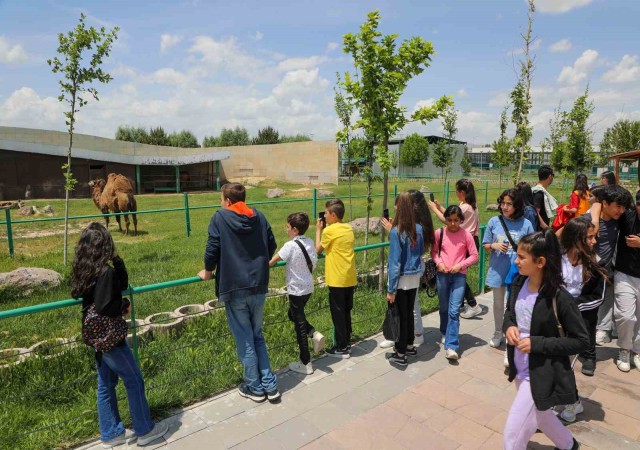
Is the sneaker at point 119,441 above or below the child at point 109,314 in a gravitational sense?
below

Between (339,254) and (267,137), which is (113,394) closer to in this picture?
(339,254)

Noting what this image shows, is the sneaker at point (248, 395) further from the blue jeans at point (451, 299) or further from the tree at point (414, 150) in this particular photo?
the tree at point (414, 150)

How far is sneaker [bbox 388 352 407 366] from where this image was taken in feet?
14.1

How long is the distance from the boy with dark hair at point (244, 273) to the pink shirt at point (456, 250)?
1.84 meters

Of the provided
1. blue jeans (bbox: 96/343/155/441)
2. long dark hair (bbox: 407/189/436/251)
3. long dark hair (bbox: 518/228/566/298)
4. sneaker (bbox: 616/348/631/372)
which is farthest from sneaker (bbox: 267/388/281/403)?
sneaker (bbox: 616/348/631/372)

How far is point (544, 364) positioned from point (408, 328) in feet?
6.36

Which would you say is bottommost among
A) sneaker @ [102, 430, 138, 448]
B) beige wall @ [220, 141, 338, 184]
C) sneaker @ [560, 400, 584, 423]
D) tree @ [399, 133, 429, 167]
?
sneaker @ [102, 430, 138, 448]

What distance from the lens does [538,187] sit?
563cm

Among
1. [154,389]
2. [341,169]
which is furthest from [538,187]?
[341,169]

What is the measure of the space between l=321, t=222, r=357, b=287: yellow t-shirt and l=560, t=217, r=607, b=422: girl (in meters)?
1.85

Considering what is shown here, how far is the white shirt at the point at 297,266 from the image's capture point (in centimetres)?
401

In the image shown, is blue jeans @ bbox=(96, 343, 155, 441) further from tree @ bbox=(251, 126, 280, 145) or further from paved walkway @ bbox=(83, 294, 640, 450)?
tree @ bbox=(251, 126, 280, 145)

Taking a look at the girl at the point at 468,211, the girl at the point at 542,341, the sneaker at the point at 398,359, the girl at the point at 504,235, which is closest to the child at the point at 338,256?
the sneaker at the point at 398,359

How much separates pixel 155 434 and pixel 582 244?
3666 millimetres
